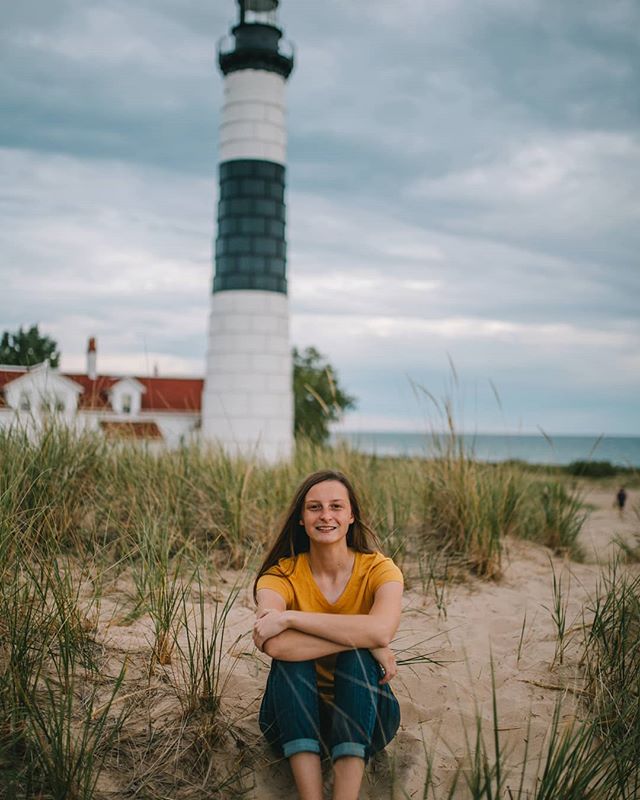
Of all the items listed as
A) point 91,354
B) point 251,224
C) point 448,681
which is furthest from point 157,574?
point 91,354

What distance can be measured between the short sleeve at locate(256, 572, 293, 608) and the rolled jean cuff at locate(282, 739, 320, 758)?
52 centimetres

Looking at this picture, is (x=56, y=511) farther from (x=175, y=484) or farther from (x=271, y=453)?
(x=271, y=453)

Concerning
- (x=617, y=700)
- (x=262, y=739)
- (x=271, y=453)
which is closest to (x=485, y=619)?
(x=617, y=700)

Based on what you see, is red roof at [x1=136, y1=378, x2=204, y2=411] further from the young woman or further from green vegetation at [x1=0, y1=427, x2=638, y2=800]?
the young woman

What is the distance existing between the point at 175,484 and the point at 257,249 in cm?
897

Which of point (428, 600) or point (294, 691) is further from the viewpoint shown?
point (428, 600)

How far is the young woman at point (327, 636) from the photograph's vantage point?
7.14ft

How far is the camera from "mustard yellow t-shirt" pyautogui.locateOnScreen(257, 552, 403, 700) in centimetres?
257

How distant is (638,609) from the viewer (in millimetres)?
3021

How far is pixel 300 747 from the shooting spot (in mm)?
2164

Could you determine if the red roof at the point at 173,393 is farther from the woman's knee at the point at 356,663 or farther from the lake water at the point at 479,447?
the woman's knee at the point at 356,663

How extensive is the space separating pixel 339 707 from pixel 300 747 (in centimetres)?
16

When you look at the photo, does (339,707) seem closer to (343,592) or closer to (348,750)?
(348,750)

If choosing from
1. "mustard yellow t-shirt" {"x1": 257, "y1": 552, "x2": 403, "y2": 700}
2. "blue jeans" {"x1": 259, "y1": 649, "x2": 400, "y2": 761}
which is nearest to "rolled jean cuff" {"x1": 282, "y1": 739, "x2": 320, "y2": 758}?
"blue jeans" {"x1": 259, "y1": 649, "x2": 400, "y2": 761}
